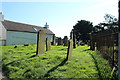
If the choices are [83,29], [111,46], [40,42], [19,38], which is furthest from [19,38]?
[83,29]

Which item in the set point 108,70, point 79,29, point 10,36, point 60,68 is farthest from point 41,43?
point 79,29

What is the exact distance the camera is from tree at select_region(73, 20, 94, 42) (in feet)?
188

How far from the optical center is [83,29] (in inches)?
2355

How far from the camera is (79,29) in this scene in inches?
2384

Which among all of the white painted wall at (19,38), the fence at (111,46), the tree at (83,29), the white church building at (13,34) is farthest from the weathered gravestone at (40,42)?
the tree at (83,29)

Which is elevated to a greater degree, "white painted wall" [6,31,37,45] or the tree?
the tree

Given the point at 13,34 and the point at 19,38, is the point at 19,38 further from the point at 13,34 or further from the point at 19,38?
the point at 13,34

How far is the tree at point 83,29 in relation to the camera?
5741 centimetres

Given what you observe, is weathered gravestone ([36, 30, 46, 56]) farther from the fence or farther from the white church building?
the white church building

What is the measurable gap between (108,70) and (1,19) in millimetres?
29368

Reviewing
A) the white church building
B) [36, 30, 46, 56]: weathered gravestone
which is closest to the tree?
the white church building

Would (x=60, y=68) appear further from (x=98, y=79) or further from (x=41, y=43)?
(x=41, y=43)

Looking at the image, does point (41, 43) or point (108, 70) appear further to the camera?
point (41, 43)

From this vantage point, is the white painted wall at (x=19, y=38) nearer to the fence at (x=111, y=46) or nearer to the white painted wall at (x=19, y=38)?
the white painted wall at (x=19, y=38)
